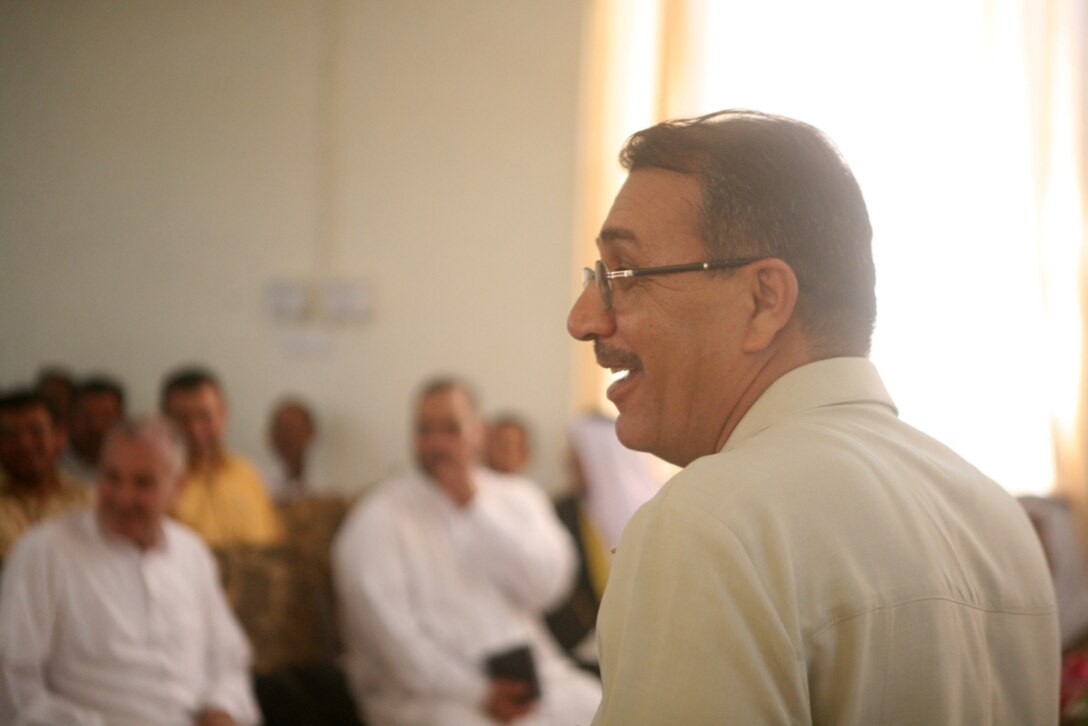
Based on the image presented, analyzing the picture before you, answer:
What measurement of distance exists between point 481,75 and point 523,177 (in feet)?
1.79

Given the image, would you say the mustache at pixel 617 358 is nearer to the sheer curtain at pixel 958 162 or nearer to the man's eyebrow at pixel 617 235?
the man's eyebrow at pixel 617 235

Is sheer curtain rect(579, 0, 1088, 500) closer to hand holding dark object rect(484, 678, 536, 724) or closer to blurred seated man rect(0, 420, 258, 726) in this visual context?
hand holding dark object rect(484, 678, 536, 724)

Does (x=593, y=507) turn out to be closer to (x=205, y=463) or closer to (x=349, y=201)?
(x=205, y=463)

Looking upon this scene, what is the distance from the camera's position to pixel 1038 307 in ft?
15.3

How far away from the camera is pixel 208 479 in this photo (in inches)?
158

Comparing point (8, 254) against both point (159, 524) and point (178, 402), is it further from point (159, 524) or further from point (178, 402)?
point (159, 524)

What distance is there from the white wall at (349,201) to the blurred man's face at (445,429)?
1.61 m

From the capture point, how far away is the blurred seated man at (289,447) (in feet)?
17.0

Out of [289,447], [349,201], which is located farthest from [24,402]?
[349,201]

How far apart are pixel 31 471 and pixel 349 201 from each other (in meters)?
2.64

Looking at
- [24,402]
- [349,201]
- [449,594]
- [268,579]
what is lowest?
[449,594]

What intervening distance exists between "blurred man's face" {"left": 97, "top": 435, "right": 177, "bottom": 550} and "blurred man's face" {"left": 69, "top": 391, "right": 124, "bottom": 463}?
4.59ft

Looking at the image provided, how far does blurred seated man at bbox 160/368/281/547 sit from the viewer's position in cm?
392

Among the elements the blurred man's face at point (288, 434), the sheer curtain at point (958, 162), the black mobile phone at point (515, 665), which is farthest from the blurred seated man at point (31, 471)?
the sheer curtain at point (958, 162)
